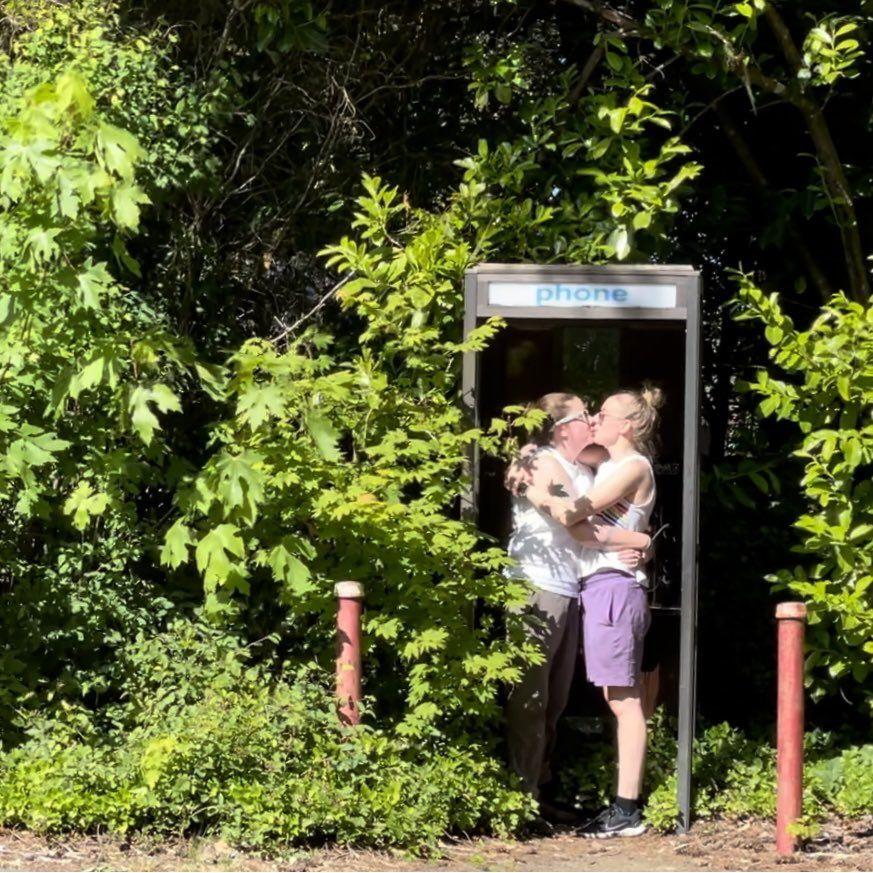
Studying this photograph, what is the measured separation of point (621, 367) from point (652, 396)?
1.17ft

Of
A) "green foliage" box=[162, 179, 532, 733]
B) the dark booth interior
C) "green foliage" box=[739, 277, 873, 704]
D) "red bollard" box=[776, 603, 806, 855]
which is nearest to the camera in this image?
"green foliage" box=[162, 179, 532, 733]

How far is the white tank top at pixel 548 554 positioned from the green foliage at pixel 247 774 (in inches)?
33.9

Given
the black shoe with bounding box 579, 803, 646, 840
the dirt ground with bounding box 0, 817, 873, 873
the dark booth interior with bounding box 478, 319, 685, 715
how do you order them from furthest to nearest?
the dark booth interior with bounding box 478, 319, 685, 715 < the black shoe with bounding box 579, 803, 646, 840 < the dirt ground with bounding box 0, 817, 873, 873

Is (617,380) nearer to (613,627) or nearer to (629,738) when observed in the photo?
(613,627)

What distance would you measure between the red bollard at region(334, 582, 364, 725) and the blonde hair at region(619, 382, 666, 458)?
167 cm

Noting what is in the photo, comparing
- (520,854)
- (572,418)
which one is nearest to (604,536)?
(572,418)

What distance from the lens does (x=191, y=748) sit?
20.6 feet

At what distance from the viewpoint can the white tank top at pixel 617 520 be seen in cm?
729

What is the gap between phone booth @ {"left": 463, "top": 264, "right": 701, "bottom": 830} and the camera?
7.16 meters

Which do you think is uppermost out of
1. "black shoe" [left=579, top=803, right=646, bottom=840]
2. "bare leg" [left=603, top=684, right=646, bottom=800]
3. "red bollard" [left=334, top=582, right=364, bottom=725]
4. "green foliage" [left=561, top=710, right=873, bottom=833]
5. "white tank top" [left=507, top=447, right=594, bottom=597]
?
"white tank top" [left=507, top=447, right=594, bottom=597]

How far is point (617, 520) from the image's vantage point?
7336 mm

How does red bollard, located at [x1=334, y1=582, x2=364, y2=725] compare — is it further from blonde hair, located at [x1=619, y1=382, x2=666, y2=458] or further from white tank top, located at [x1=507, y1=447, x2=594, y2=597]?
blonde hair, located at [x1=619, y1=382, x2=666, y2=458]

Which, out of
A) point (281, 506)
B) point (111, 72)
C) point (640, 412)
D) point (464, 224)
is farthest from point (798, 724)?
point (111, 72)

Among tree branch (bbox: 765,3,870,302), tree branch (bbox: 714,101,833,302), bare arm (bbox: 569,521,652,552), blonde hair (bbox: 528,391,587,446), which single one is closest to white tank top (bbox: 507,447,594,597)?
bare arm (bbox: 569,521,652,552)
